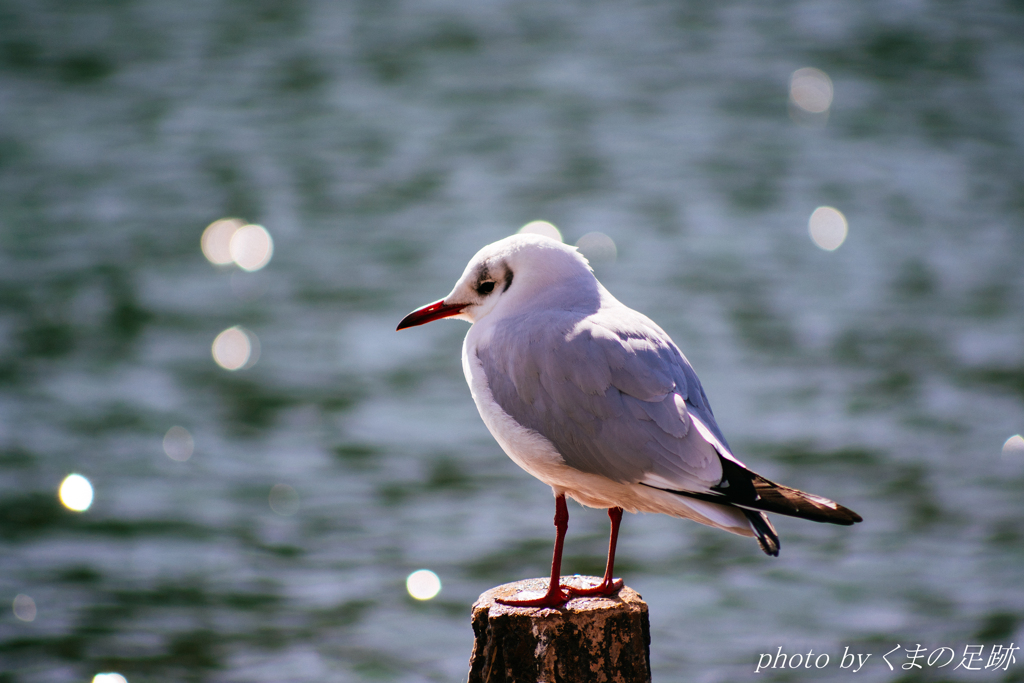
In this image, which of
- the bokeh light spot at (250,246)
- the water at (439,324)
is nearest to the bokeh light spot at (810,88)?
the water at (439,324)

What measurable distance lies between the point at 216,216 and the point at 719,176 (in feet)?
30.2

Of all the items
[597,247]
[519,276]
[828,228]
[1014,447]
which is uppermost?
[828,228]

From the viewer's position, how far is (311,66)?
22828 millimetres

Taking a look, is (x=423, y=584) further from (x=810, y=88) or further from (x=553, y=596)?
(x=810, y=88)

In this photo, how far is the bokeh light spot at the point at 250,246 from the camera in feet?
54.5

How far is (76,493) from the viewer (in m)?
10.6

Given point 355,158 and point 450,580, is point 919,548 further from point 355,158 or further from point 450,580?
point 355,158

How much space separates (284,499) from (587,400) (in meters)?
7.26

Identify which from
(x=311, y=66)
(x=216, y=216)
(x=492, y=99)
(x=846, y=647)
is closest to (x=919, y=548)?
(x=846, y=647)

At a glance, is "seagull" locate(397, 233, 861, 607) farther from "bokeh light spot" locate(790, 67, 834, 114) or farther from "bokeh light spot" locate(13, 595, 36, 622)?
"bokeh light spot" locate(790, 67, 834, 114)

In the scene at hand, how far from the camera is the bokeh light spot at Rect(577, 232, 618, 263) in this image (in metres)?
15.9

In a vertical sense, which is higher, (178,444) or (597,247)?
→ (597,247)

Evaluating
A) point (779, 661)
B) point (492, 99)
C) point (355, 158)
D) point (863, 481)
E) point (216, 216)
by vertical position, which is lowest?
point (779, 661)

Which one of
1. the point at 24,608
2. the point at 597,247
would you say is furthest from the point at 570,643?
the point at 597,247
